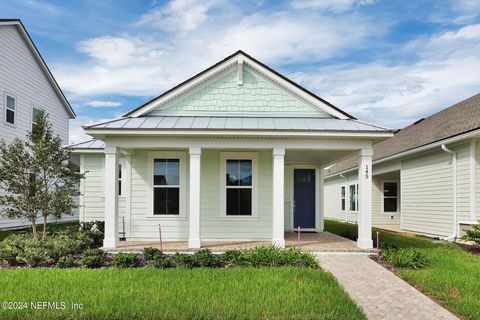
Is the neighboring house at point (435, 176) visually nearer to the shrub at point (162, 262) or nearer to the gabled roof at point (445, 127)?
the gabled roof at point (445, 127)

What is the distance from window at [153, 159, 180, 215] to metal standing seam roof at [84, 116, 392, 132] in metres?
1.48

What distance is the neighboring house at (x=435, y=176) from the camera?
12.1m

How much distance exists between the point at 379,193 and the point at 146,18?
14.3 metres


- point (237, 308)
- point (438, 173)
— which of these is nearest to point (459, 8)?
point (438, 173)

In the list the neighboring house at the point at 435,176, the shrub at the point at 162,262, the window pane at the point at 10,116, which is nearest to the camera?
the shrub at the point at 162,262

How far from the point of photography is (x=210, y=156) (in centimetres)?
1239

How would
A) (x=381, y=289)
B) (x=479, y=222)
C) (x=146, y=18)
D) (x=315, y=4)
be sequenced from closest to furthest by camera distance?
(x=381, y=289) < (x=479, y=222) < (x=315, y=4) < (x=146, y=18)

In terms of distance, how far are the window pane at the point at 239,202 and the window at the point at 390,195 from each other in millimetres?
11021

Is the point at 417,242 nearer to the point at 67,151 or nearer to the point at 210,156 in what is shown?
the point at 210,156

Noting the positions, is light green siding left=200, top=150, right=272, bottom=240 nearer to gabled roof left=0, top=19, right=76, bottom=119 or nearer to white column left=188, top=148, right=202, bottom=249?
white column left=188, top=148, right=202, bottom=249

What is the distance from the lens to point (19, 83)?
18.6 meters

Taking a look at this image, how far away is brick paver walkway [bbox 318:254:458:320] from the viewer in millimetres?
5762

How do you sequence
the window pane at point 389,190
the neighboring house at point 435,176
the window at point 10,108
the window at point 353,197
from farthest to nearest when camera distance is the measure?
1. the window at point 353,197
2. the window pane at point 389,190
3. the window at point 10,108
4. the neighboring house at point 435,176

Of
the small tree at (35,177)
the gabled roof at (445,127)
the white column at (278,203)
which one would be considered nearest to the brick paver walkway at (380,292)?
the white column at (278,203)
